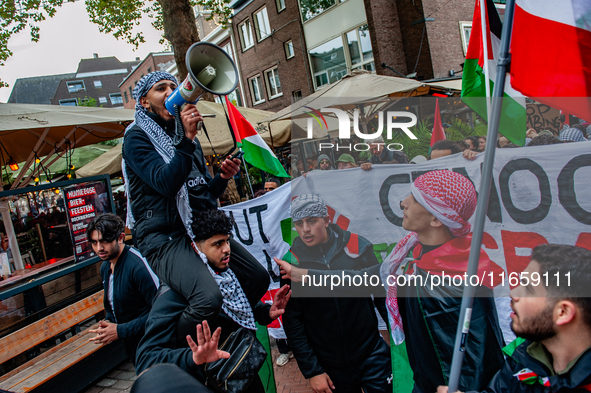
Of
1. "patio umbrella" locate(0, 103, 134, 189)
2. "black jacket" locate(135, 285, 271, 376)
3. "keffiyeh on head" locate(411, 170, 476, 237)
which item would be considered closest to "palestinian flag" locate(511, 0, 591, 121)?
"keffiyeh on head" locate(411, 170, 476, 237)

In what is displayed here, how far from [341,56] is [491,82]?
15704mm

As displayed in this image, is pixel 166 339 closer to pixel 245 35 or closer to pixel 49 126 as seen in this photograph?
pixel 49 126

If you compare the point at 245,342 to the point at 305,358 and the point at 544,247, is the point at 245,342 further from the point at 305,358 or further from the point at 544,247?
the point at 544,247

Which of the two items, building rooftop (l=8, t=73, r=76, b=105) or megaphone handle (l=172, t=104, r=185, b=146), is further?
building rooftop (l=8, t=73, r=76, b=105)

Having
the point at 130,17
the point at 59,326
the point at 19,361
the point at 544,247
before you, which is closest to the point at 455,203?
the point at 544,247

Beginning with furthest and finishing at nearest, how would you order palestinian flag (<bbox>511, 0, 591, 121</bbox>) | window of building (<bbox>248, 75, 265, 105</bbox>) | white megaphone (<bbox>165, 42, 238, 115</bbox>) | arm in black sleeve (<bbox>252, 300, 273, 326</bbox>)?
window of building (<bbox>248, 75, 265, 105</bbox>) → arm in black sleeve (<bbox>252, 300, 273, 326</bbox>) → white megaphone (<bbox>165, 42, 238, 115</bbox>) → palestinian flag (<bbox>511, 0, 591, 121</bbox>)

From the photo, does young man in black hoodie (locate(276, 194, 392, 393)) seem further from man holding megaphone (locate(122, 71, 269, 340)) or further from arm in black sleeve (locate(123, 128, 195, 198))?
arm in black sleeve (locate(123, 128, 195, 198))

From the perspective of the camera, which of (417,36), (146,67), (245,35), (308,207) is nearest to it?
(308,207)

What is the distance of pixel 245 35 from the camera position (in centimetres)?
2280

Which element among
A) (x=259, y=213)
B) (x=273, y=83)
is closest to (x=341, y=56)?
(x=273, y=83)

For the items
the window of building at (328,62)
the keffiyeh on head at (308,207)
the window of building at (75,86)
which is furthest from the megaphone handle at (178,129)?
the window of building at (75,86)

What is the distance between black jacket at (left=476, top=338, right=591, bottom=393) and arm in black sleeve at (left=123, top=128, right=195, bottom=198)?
Result: 5.27 ft

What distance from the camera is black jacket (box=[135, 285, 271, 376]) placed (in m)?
1.68

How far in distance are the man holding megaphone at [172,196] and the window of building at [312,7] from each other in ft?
54.8
